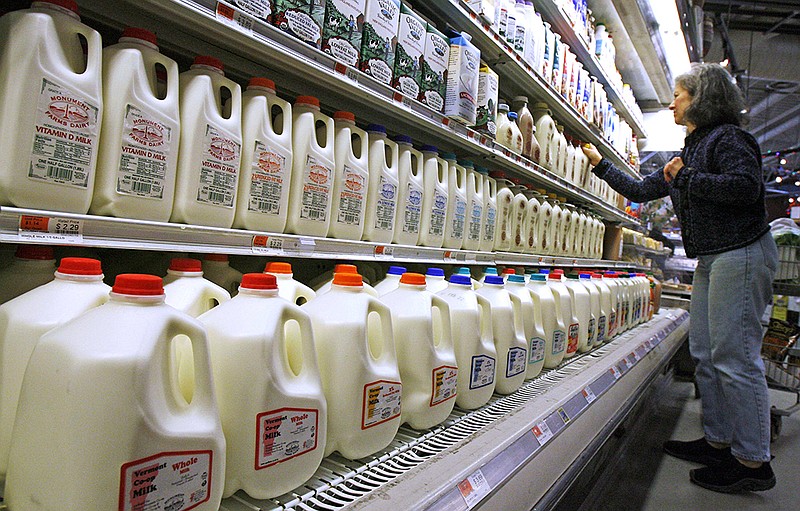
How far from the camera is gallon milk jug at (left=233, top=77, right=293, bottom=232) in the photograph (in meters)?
1.15

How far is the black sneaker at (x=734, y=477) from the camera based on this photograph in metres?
2.26

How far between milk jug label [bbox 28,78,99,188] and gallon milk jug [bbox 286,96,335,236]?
50 centimetres

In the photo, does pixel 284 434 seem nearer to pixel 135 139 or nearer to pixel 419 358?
pixel 419 358

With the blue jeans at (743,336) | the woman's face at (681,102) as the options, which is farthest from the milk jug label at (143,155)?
the woman's face at (681,102)

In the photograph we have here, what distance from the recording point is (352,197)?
4.71 feet

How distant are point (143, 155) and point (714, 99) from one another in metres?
2.52

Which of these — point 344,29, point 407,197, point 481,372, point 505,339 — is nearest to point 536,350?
point 505,339

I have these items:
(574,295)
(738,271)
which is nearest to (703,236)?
(738,271)

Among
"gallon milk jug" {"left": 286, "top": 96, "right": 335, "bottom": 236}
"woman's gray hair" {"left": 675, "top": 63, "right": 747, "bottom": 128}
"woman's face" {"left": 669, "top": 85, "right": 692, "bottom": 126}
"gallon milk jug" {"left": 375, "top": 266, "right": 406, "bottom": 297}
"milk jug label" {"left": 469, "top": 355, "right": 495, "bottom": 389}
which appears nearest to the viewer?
"gallon milk jug" {"left": 286, "top": 96, "right": 335, "bottom": 236}

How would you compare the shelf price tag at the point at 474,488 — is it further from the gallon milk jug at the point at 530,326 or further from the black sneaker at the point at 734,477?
the black sneaker at the point at 734,477

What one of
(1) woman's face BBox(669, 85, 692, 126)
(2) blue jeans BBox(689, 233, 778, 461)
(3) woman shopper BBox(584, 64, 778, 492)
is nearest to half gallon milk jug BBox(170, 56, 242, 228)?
(3) woman shopper BBox(584, 64, 778, 492)

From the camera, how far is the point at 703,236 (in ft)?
7.68

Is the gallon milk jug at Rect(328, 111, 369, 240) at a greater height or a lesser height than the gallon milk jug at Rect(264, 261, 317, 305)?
greater

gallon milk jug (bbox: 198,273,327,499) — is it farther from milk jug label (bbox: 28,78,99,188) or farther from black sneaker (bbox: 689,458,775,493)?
black sneaker (bbox: 689,458,775,493)
